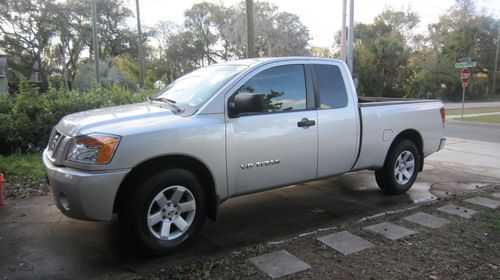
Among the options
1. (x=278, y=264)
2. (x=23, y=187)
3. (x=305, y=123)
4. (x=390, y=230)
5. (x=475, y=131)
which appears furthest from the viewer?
(x=475, y=131)

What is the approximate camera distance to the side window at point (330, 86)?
480 centimetres

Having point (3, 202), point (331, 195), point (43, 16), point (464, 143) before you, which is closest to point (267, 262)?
point (331, 195)

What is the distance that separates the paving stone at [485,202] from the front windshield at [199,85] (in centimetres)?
373

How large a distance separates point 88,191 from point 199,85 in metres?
1.73

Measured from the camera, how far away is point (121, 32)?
1820 inches

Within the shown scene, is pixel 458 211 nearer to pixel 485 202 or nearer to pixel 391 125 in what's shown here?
pixel 485 202

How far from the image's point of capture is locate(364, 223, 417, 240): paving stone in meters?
4.22

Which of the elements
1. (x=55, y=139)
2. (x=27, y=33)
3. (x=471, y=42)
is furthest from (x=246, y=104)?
(x=471, y=42)

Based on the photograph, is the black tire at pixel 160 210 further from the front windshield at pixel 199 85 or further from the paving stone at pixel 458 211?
the paving stone at pixel 458 211

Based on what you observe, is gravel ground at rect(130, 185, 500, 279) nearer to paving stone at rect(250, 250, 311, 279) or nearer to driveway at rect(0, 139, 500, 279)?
paving stone at rect(250, 250, 311, 279)

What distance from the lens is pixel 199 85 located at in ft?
14.6

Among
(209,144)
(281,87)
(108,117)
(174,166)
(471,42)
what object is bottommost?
(174,166)

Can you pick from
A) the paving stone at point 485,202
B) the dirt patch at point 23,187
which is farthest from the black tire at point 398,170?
the dirt patch at point 23,187

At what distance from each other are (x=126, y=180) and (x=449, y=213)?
391 centimetres
